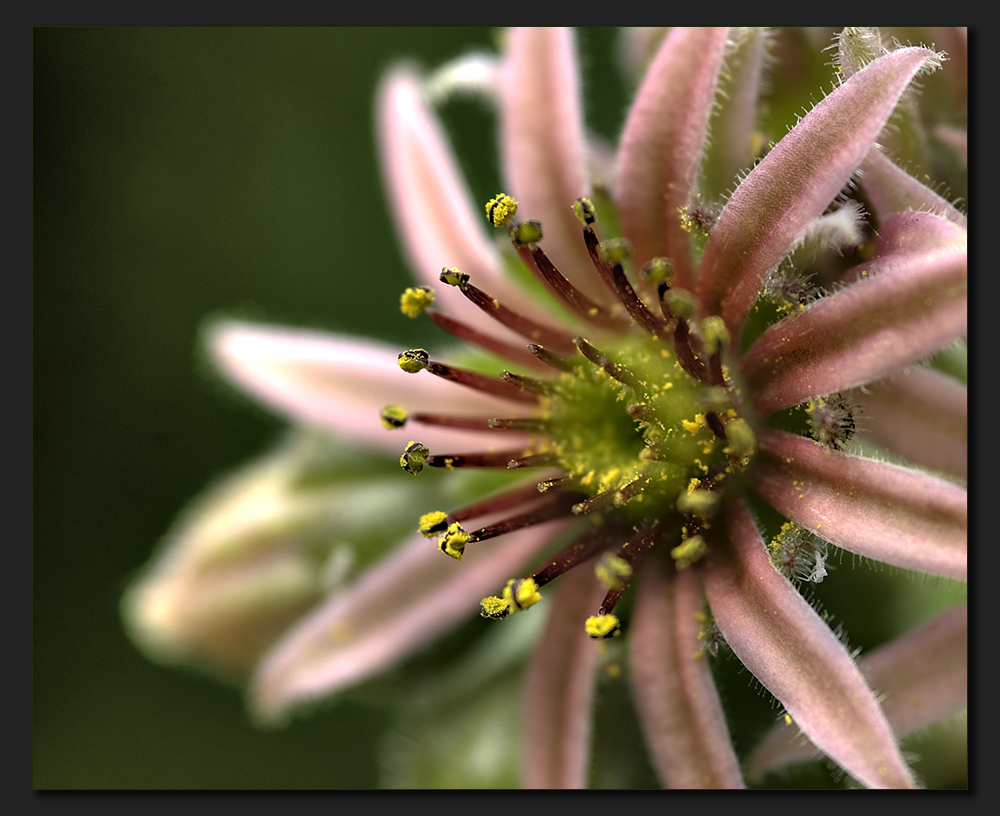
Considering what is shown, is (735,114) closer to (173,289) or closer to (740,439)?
(740,439)

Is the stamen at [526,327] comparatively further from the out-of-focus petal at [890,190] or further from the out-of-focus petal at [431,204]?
the out-of-focus petal at [890,190]

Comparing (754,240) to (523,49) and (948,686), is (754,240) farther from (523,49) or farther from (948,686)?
(948,686)

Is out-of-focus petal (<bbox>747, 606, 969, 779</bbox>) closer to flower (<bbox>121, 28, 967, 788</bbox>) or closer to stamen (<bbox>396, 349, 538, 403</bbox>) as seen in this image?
flower (<bbox>121, 28, 967, 788</bbox>)

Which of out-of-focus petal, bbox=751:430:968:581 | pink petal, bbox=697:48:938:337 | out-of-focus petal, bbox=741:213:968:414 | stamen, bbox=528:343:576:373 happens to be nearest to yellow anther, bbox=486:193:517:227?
stamen, bbox=528:343:576:373

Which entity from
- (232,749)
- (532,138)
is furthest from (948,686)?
(232,749)

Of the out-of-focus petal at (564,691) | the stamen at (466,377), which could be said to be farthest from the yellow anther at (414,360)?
the out-of-focus petal at (564,691)

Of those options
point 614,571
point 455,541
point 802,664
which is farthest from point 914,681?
point 455,541
